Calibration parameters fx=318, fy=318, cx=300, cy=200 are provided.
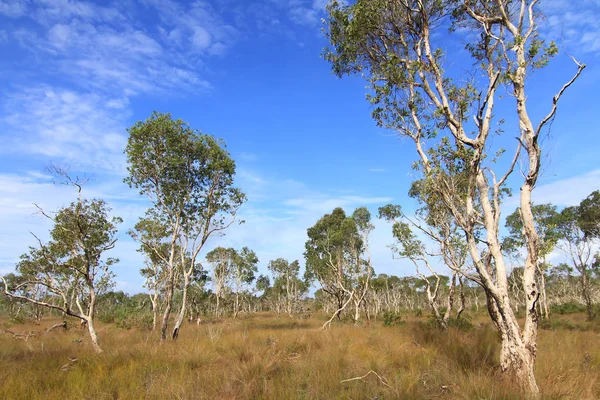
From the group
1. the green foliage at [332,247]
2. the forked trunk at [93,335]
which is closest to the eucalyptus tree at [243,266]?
the green foliage at [332,247]

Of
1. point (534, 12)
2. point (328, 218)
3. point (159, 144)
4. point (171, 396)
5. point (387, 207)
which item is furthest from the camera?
point (328, 218)

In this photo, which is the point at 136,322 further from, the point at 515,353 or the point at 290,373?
the point at 515,353

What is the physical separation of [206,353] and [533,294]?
767cm

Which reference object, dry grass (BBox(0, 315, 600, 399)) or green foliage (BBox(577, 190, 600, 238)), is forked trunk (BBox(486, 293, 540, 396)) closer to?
dry grass (BBox(0, 315, 600, 399))

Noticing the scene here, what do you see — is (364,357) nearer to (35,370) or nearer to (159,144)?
(35,370)

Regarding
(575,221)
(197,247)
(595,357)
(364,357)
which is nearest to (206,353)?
(364,357)

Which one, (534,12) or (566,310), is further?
(566,310)


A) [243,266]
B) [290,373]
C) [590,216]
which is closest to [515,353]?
[290,373]

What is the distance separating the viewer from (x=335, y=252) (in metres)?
32.0

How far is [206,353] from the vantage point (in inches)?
335

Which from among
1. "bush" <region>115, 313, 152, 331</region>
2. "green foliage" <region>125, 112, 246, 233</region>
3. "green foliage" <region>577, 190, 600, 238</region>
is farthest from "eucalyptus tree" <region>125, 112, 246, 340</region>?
"green foliage" <region>577, 190, 600, 238</region>

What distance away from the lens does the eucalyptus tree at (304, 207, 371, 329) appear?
30244mm

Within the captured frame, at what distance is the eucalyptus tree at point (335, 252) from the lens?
30244 millimetres

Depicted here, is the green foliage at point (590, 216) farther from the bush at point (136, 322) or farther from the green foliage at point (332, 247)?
the bush at point (136, 322)
